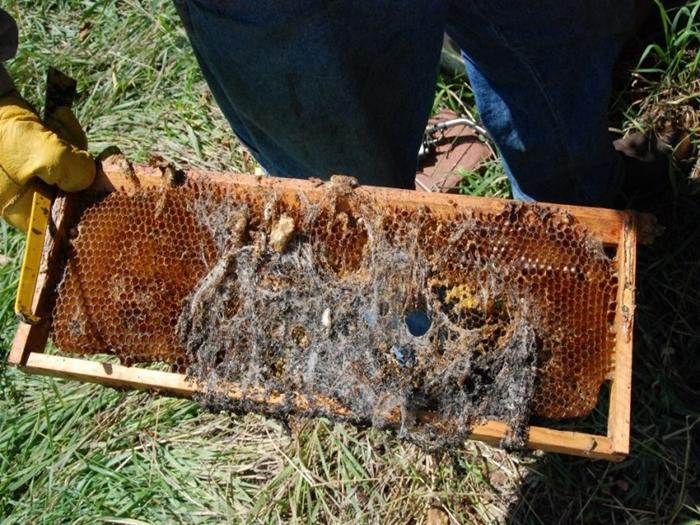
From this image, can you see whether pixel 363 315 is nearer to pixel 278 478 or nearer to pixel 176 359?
pixel 176 359

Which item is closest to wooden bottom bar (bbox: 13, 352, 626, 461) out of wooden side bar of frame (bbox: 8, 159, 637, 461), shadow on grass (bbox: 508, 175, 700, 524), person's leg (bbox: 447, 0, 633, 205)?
wooden side bar of frame (bbox: 8, 159, 637, 461)

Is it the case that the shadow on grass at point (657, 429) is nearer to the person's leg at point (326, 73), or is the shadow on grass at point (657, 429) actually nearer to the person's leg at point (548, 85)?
the person's leg at point (548, 85)

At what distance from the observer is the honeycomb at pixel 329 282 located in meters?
1.87

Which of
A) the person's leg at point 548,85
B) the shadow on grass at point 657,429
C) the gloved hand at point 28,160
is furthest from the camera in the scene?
the shadow on grass at point 657,429

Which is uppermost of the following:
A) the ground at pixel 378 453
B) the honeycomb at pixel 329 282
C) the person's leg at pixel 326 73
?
the person's leg at pixel 326 73

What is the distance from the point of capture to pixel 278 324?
6.37 feet

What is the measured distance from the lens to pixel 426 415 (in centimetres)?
183

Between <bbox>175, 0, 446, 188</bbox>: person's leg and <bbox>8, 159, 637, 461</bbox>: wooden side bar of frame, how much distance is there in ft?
0.78

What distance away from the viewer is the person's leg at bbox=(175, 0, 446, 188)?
1.82 m

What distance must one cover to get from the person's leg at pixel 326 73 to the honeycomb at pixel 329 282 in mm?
272

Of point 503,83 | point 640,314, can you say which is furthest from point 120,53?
point 640,314

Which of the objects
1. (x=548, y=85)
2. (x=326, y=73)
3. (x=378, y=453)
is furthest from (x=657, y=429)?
(x=326, y=73)

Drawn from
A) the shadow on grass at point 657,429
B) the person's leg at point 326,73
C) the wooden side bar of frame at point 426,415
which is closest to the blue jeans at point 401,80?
the person's leg at point 326,73

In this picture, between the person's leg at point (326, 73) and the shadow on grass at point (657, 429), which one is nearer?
the person's leg at point (326, 73)
